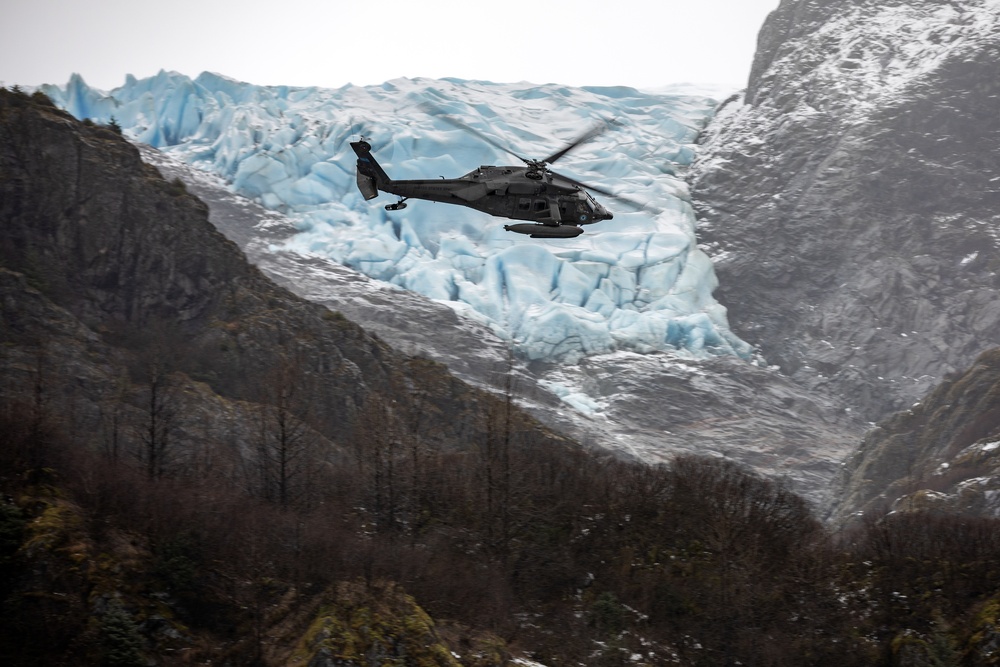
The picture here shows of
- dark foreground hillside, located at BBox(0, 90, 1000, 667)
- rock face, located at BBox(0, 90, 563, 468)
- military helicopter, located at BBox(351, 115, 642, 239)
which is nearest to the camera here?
dark foreground hillside, located at BBox(0, 90, 1000, 667)

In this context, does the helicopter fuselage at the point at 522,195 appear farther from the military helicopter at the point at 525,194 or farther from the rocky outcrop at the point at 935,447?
the rocky outcrop at the point at 935,447

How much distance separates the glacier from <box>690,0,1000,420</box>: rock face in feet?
95.6

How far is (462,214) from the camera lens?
5418 inches

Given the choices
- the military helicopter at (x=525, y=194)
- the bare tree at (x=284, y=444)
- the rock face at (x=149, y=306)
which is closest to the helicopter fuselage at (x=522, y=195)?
the military helicopter at (x=525, y=194)

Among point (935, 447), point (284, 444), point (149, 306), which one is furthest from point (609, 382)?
point (284, 444)

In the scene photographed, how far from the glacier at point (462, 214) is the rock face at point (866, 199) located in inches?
1148

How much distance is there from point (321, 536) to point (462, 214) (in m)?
103

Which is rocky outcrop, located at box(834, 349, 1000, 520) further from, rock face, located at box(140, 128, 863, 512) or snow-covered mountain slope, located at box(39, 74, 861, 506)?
snow-covered mountain slope, located at box(39, 74, 861, 506)

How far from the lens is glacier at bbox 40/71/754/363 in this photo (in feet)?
409

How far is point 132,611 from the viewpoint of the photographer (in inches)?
1204

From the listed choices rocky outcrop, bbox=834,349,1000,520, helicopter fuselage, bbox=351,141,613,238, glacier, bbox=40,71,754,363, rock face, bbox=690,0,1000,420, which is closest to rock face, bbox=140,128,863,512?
glacier, bbox=40,71,754,363

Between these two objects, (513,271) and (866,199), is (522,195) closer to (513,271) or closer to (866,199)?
(513,271)

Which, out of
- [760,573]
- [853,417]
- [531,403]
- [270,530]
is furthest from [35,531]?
[853,417]

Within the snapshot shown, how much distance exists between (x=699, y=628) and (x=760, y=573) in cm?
408
